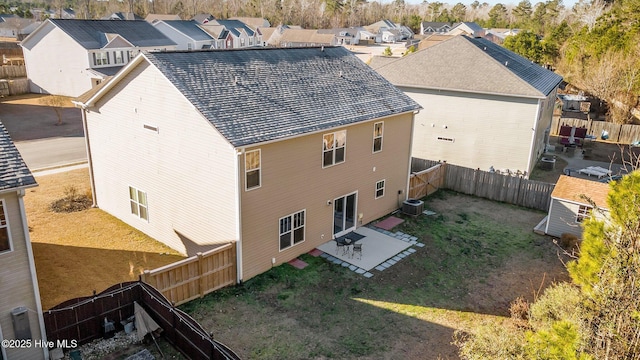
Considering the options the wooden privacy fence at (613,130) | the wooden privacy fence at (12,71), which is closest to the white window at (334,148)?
the wooden privacy fence at (613,130)

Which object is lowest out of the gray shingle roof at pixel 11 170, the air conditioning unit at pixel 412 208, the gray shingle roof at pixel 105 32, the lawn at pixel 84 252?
the lawn at pixel 84 252

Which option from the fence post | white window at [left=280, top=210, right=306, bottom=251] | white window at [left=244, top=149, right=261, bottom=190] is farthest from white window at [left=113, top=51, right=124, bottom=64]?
the fence post

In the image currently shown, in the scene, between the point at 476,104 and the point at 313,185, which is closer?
the point at 313,185

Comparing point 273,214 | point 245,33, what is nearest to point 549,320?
point 273,214

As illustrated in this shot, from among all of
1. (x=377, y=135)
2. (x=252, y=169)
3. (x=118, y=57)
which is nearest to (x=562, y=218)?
(x=377, y=135)

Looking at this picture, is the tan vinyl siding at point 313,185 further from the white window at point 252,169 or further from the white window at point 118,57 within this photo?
the white window at point 118,57

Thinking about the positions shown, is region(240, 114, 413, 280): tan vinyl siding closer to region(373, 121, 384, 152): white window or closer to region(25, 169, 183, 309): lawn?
region(373, 121, 384, 152): white window

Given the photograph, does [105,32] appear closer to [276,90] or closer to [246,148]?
[276,90]
